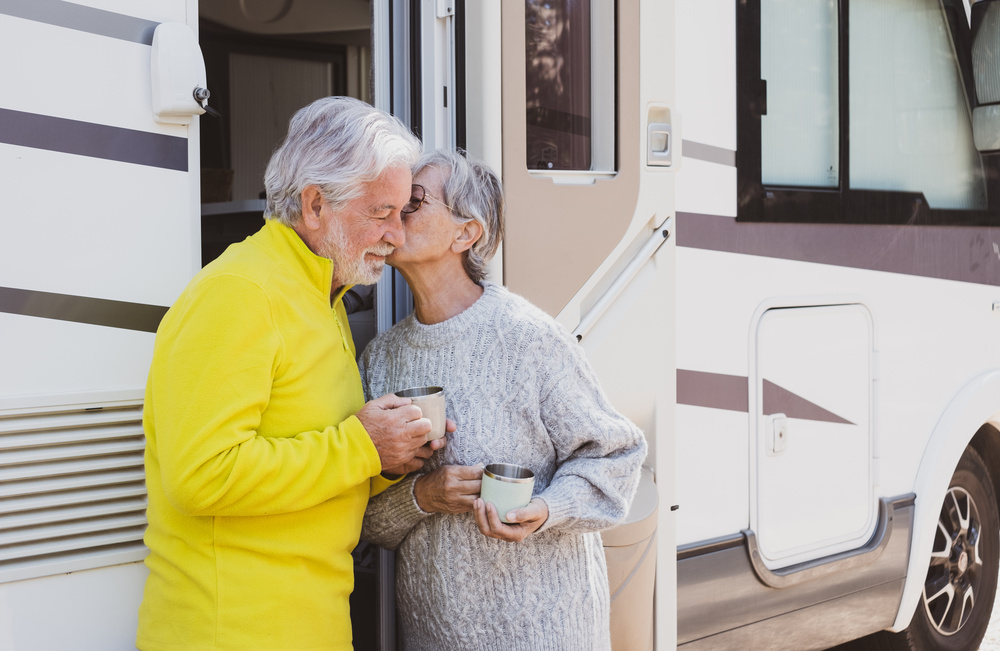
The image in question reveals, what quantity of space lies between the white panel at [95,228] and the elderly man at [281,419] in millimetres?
191

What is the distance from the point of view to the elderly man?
1644mm

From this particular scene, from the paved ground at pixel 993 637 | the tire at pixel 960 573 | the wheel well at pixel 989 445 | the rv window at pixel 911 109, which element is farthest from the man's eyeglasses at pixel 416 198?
the paved ground at pixel 993 637

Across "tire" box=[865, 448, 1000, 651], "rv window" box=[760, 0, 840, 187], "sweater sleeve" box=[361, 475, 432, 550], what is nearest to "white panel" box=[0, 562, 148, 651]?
"sweater sleeve" box=[361, 475, 432, 550]

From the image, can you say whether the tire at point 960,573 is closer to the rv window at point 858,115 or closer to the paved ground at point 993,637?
the paved ground at point 993,637

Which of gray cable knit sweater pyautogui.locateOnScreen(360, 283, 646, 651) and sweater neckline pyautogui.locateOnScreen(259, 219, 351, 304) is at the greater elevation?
sweater neckline pyautogui.locateOnScreen(259, 219, 351, 304)

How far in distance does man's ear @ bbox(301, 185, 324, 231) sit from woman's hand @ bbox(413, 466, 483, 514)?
537 mm

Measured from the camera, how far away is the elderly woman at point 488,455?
6.49ft

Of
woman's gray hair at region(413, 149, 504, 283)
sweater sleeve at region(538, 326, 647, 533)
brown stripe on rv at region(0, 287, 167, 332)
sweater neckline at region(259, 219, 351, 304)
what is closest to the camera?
brown stripe on rv at region(0, 287, 167, 332)

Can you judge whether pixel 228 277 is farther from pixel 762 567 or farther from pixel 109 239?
pixel 762 567

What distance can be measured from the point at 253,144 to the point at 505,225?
291 centimetres

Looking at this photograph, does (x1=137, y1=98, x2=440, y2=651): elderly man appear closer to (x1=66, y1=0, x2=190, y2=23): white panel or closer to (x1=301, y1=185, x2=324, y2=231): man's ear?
(x1=301, y1=185, x2=324, y2=231): man's ear

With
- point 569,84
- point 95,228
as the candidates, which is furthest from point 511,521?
point 569,84

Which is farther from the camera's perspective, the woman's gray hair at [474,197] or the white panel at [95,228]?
the woman's gray hair at [474,197]

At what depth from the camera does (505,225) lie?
2273 millimetres
